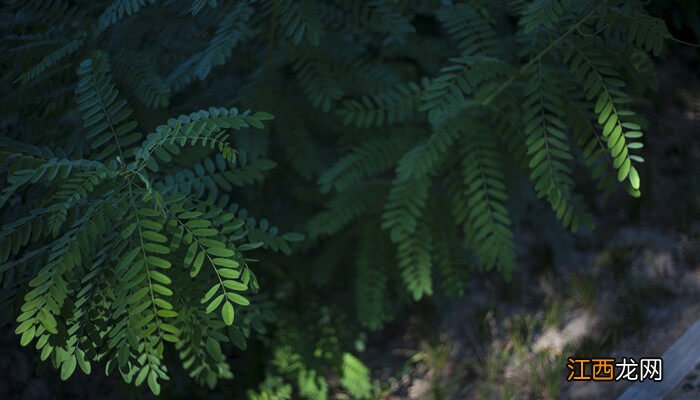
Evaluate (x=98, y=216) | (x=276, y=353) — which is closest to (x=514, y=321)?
(x=276, y=353)

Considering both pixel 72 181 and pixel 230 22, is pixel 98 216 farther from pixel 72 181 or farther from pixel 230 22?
pixel 230 22

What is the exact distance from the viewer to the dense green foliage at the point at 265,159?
160 centimetres

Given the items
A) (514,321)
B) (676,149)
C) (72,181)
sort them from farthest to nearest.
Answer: (676,149) < (514,321) < (72,181)

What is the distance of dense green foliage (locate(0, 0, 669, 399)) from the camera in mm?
1604

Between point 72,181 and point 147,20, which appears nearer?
point 72,181

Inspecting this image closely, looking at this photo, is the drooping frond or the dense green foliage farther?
the drooping frond

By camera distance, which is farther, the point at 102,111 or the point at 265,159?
the point at 265,159

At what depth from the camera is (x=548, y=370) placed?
2.93 metres

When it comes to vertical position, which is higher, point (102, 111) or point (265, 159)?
point (102, 111)

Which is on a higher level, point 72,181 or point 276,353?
point 72,181

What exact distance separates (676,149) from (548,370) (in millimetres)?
1604

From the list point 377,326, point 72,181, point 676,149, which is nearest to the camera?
point 72,181

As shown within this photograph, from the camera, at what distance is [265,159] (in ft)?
7.25

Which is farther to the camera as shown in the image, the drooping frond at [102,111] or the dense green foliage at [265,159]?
the drooping frond at [102,111]
